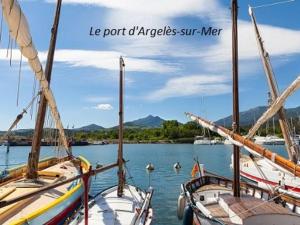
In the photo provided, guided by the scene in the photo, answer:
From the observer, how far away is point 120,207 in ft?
69.4

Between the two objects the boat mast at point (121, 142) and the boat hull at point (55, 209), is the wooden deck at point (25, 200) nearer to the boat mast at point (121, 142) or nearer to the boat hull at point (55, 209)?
the boat hull at point (55, 209)

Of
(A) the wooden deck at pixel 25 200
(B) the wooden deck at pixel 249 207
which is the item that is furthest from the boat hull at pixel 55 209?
(B) the wooden deck at pixel 249 207

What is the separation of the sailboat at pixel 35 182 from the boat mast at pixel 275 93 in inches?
639

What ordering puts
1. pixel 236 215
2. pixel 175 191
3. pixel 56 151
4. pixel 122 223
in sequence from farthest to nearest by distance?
pixel 175 191, pixel 56 151, pixel 122 223, pixel 236 215

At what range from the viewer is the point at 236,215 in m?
17.0

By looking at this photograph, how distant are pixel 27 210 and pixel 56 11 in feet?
50.4

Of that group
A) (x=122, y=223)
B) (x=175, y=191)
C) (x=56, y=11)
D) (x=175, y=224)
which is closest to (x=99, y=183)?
(x=175, y=191)

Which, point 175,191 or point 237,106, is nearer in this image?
point 237,106

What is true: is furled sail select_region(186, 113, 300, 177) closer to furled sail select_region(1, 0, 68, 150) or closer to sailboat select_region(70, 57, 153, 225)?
sailboat select_region(70, 57, 153, 225)

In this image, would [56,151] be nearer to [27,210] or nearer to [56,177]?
[56,177]

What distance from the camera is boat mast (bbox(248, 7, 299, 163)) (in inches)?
1099

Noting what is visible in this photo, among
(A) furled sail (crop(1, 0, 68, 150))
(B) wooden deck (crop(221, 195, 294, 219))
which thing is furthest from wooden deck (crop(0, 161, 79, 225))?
(B) wooden deck (crop(221, 195, 294, 219))

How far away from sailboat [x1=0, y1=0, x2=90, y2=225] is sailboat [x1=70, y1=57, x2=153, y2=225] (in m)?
1.40

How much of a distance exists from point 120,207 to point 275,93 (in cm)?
1748
